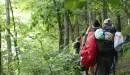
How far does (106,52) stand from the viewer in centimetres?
624

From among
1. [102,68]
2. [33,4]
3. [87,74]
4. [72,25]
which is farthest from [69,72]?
[72,25]

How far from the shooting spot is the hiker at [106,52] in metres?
6.16

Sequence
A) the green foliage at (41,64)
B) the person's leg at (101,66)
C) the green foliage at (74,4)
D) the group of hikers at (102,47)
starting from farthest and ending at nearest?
1. the green foliage at (41,64)
2. the person's leg at (101,66)
3. the group of hikers at (102,47)
4. the green foliage at (74,4)

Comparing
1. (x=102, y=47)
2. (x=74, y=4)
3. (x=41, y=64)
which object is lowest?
(x=41, y=64)

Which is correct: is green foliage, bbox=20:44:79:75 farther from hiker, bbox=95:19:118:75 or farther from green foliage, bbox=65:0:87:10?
green foliage, bbox=65:0:87:10

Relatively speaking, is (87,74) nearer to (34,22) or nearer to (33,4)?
(34,22)

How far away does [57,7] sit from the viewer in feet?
43.1

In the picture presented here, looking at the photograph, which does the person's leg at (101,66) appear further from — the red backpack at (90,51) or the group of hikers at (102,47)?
the red backpack at (90,51)

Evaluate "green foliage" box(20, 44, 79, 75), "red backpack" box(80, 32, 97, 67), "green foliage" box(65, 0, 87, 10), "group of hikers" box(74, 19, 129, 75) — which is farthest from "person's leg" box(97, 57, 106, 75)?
"green foliage" box(65, 0, 87, 10)

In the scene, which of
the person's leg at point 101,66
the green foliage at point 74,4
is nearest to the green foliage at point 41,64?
the person's leg at point 101,66

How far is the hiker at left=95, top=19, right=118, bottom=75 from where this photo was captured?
20.2 feet

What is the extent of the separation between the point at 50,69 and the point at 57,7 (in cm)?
626

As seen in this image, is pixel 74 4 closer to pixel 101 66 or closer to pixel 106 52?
pixel 106 52

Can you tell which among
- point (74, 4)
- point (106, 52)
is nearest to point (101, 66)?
point (106, 52)
